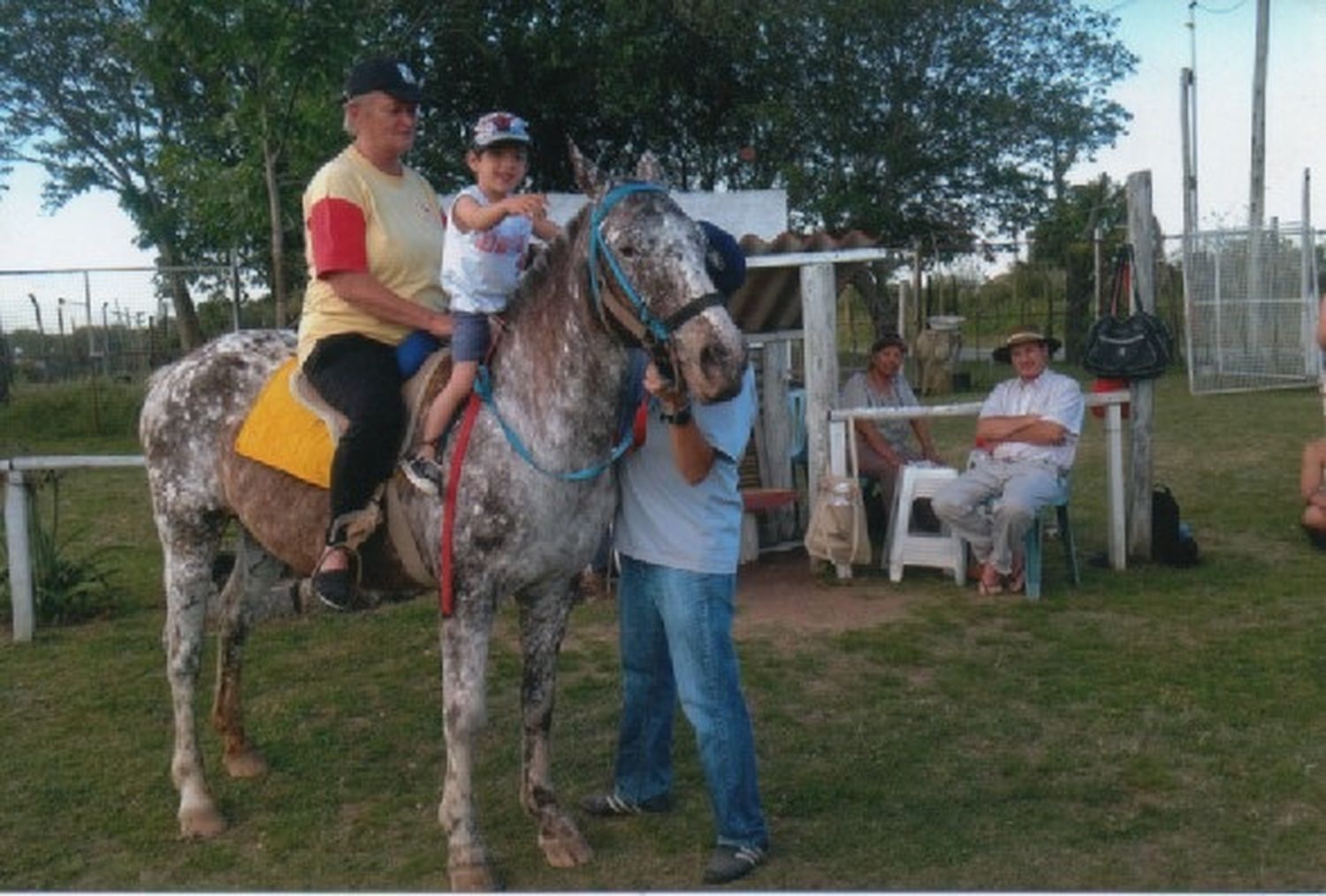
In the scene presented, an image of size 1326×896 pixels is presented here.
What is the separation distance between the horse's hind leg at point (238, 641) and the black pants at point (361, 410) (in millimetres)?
1199

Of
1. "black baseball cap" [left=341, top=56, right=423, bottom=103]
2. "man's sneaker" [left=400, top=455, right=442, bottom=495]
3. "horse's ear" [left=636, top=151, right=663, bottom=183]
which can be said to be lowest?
"man's sneaker" [left=400, top=455, right=442, bottom=495]

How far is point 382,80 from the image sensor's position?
4.20 m

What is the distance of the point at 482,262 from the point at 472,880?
6.10ft

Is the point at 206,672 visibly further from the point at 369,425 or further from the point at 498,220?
the point at 498,220

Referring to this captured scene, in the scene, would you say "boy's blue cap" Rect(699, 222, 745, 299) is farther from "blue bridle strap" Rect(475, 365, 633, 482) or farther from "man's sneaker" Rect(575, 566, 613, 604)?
"man's sneaker" Rect(575, 566, 613, 604)

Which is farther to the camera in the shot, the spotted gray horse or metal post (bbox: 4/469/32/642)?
metal post (bbox: 4/469/32/642)

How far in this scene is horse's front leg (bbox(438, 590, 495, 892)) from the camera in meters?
3.92

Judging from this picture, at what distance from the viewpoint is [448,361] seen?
4156 mm

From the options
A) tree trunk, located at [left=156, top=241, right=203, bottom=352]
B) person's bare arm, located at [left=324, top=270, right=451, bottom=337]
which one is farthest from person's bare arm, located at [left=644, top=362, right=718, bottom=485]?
tree trunk, located at [left=156, top=241, right=203, bottom=352]

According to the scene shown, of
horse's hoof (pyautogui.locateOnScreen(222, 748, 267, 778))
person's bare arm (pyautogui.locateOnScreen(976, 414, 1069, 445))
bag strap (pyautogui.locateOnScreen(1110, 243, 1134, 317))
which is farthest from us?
bag strap (pyautogui.locateOnScreen(1110, 243, 1134, 317))

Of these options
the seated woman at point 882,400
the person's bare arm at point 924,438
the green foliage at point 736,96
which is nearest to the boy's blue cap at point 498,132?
the seated woman at point 882,400

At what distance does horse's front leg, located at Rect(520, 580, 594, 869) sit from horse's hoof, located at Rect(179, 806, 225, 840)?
3.74ft

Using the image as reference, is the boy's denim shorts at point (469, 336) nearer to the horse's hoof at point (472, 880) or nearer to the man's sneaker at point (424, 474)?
the man's sneaker at point (424, 474)

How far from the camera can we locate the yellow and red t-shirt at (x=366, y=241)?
161 inches
